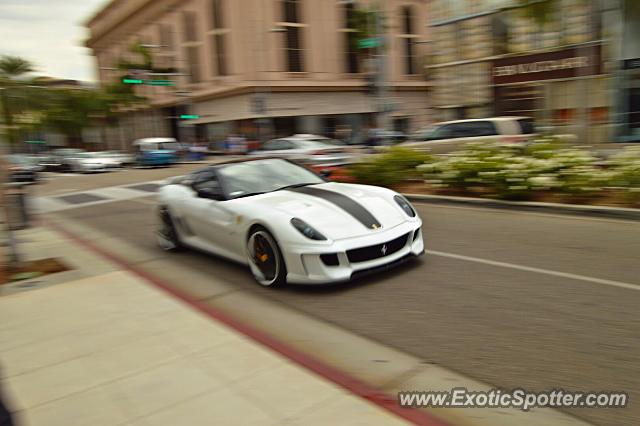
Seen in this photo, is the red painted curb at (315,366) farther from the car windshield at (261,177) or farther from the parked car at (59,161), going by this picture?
the parked car at (59,161)

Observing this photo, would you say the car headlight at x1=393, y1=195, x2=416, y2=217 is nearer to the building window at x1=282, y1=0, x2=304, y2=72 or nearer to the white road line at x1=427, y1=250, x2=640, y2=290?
the white road line at x1=427, y1=250, x2=640, y2=290

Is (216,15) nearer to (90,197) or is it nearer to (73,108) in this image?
(73,108)

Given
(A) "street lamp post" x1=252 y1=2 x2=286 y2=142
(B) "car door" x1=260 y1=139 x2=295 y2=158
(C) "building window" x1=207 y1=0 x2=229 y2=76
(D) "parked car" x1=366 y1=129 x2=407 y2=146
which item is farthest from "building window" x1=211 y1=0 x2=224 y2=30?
(B) "car door" x1=260 y1=139 x2=295 y2=158

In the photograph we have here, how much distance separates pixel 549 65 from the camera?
23.9 metres

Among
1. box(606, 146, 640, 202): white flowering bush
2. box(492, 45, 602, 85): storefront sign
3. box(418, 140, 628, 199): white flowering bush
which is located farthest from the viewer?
box(492, 45, 602, 85): storefront sign

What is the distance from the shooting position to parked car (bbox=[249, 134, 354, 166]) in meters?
14.7

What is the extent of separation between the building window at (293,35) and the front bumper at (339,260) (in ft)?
129

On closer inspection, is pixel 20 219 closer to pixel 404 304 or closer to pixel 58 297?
pixel 58 297

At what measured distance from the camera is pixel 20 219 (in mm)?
6566

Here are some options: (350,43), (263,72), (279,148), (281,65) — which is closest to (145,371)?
(279,148)

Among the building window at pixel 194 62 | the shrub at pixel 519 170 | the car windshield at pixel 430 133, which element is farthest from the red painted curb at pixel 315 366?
the building window at pixel 194 62

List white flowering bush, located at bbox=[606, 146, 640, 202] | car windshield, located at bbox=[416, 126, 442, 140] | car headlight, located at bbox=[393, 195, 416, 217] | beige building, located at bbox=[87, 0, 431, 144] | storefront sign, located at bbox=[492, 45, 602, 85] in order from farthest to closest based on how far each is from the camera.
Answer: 1. beige building, located at bbox=[87, 0, 431, 144]
2. storefront sign, located at bbox=[492, 45, 602, 85]
3. car windshield, located at bbox=[416, 126, 442, 140]
4. white flowering bush, located at bbox=[606, 146, 640, 202]
5. car headlight, located at bbox=[393, 195, 416, 217]

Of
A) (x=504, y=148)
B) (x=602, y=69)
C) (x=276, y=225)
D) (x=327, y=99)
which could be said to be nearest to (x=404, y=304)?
(x=276, y=225)

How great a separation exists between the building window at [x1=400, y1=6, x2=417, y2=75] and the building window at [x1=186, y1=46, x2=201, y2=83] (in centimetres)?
1977
